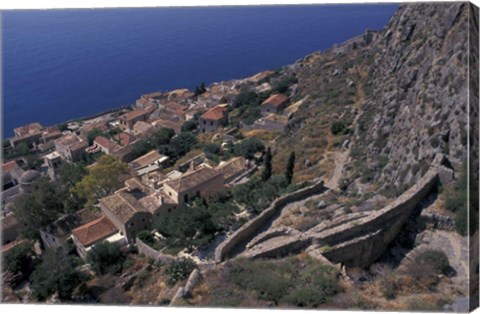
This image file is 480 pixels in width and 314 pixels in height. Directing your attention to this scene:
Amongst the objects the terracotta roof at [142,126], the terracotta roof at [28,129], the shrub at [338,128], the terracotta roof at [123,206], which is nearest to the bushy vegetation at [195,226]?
the terracotta roof at [123,206]

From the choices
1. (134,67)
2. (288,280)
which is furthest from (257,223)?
(134,67)

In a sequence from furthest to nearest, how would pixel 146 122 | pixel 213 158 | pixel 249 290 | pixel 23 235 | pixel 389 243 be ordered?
1. pixel 146 122
2. pixel 213 158
3. pixel 23 235
4. pixel 389 243
5. pixel 249 290

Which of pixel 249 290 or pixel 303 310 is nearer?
pixel 303 310

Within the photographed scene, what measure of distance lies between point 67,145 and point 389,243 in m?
32.0

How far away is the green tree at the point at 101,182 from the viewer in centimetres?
2109

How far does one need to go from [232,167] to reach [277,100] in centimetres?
1244

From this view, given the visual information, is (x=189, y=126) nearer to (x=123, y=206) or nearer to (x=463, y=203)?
(x=123, y=206)

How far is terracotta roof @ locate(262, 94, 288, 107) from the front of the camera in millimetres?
33375

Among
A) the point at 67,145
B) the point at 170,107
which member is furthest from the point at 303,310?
the point at 170,107

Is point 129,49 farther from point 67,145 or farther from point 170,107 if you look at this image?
point 67,145

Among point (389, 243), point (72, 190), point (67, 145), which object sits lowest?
point (67, 145)

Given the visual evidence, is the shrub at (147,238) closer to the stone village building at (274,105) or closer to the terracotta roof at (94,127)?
the stone village building at (274,105)

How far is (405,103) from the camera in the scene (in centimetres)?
1616

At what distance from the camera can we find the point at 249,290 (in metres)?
8.74
